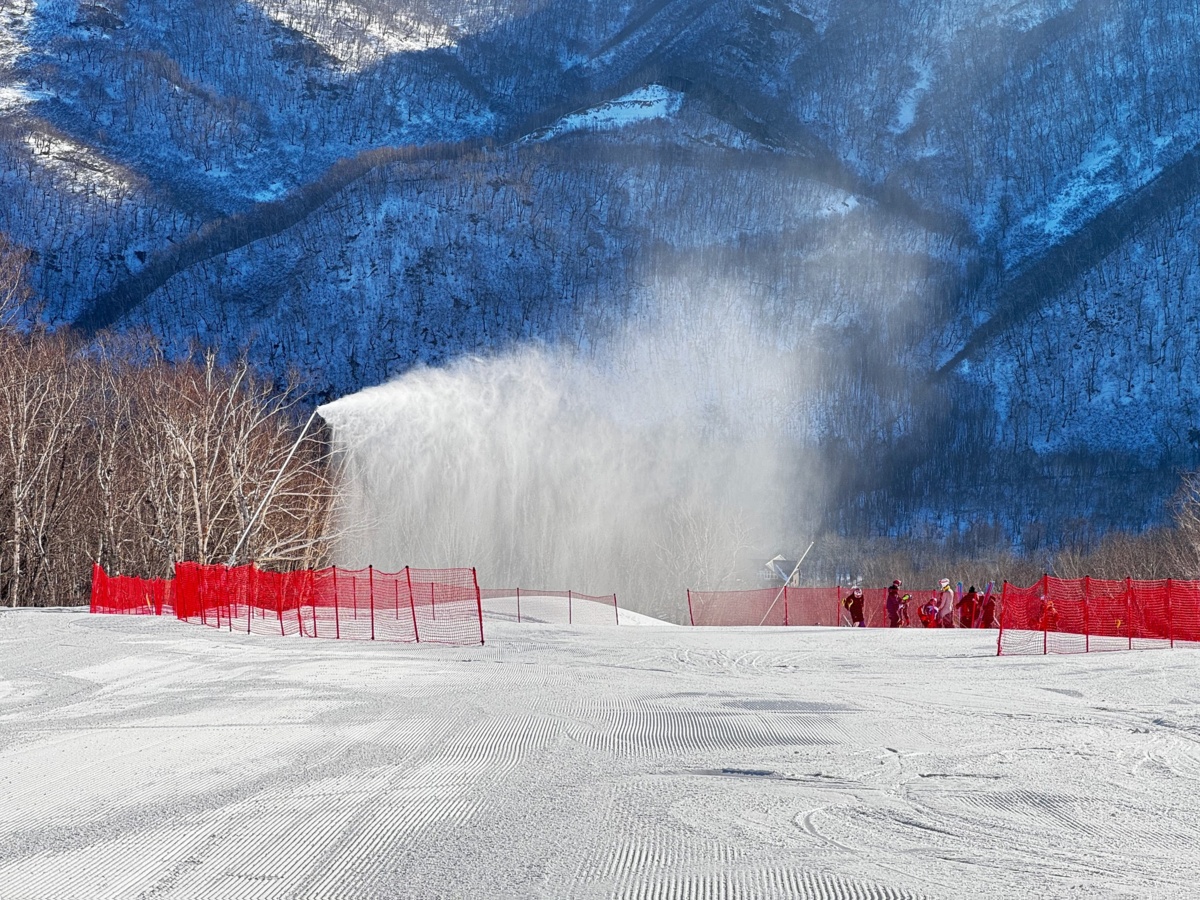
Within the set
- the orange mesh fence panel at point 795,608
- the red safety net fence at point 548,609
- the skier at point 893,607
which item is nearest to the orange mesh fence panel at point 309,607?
the red safety net fence at point 548,609

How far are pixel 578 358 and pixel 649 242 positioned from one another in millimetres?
33586

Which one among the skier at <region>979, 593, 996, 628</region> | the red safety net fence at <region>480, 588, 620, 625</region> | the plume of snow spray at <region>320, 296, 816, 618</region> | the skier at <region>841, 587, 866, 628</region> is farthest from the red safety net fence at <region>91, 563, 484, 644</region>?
the skier at <region>979, 593, 996, 628</region>

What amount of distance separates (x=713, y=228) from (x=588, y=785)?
163m

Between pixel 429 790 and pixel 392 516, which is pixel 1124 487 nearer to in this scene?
pixel 392 516

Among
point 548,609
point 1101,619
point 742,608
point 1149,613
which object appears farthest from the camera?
point 742,608

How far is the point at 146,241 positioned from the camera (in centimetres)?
13800

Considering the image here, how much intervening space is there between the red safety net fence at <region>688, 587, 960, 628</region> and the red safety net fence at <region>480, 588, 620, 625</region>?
152 inches

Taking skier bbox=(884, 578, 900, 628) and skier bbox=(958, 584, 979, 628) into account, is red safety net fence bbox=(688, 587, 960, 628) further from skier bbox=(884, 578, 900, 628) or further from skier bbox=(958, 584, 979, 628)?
skier bbox=(958, 584, 979, 628)

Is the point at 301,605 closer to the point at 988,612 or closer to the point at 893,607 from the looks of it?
the point at 893,607

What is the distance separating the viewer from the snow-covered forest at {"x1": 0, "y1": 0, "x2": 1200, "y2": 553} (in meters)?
132

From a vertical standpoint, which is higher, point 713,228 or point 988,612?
point 713,228

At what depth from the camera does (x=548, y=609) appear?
37062 millimetres

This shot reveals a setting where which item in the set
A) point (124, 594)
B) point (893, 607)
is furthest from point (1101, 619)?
point (124, 594)

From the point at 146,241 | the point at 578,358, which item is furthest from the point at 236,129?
the point at 578,358
